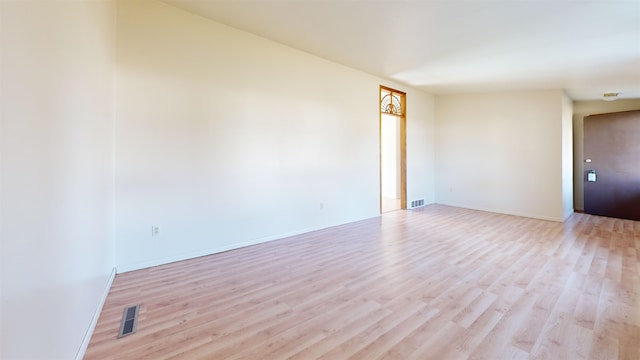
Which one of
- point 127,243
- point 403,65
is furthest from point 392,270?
point 403,65

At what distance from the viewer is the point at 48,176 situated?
1.31 meters

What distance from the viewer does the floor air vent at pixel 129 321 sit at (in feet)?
6.47

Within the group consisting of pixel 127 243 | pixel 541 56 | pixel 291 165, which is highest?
pixel 541 56

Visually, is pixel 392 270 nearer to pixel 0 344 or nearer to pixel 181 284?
pixel 181 284

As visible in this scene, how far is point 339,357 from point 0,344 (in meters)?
1.50

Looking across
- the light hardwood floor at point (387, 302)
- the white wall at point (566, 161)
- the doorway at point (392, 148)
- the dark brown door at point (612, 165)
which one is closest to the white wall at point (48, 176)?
the light hardwood floor at point (387, 302)

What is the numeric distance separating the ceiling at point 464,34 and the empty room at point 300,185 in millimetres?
35

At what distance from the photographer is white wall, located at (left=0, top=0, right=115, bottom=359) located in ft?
3.29

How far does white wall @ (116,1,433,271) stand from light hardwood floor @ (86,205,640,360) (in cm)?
45

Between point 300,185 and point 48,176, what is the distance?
10.8ft

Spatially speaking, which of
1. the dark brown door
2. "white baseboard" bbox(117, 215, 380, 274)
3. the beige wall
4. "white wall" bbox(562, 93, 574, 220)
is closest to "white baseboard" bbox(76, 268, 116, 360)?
"white baseboard" bbox(117, 215, 380, 274)

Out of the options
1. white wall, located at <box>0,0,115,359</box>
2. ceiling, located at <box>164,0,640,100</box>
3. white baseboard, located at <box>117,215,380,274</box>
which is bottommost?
white baseboard, located at <box>117,215,380,274</box>

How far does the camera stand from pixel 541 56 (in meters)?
4.03

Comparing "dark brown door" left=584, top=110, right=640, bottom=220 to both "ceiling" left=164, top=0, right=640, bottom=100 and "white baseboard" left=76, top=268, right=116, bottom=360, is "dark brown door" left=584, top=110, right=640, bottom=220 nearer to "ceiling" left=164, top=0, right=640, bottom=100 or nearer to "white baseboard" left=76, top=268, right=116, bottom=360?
"ceiling" left=164, top=0, right=640, bottom=100
